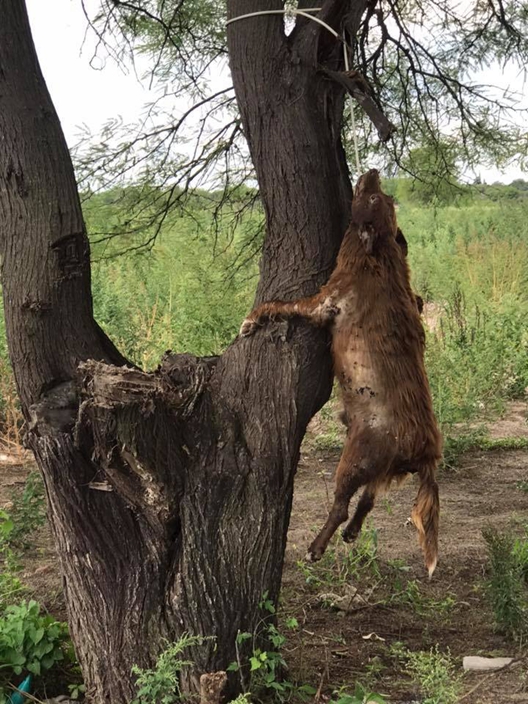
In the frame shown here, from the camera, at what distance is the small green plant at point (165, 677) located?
2.68 m

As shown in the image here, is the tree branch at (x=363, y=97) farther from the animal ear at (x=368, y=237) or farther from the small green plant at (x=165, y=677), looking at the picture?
the small green plant at (x=165, y=677)

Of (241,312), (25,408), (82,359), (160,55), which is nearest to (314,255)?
(82,359)

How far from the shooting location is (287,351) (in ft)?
9.68

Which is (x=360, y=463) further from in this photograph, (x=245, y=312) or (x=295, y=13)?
(x=245, y=312)

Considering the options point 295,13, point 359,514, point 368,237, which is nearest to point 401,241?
point 368,237

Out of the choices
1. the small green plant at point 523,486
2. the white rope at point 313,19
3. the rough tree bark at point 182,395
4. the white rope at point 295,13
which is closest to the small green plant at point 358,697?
the rough tree bark at point 182,395

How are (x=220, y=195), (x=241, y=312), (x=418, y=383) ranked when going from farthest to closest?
(x=241, y=312), (x=220, y=195), (x=418, y=383)

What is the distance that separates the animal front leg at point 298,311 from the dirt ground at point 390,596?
4.61 feet

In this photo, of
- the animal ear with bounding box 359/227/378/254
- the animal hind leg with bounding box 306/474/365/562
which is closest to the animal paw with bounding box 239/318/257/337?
the animal ear with bounding box 359/227/378/254

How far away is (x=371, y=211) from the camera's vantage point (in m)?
2.65

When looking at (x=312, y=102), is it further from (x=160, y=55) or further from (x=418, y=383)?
(x=160, y=55)

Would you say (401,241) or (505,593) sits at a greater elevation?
(401,241)

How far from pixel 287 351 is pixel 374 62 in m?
2.26

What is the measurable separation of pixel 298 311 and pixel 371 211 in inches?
17.9
